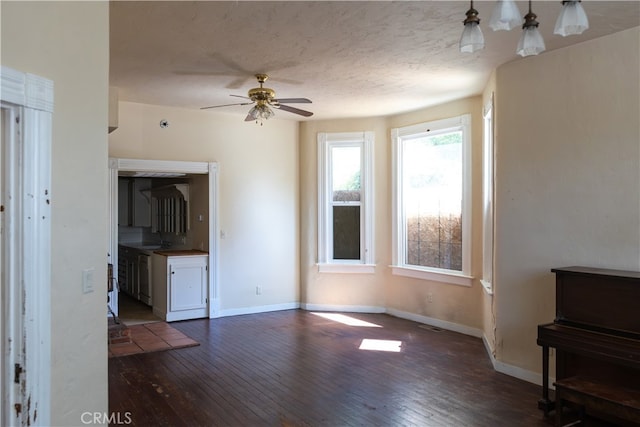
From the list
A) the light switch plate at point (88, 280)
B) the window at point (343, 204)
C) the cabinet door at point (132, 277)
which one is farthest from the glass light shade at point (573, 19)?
the cabinet door at point (132, 277)

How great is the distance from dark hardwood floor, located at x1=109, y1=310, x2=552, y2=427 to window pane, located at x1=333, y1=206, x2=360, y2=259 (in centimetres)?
148

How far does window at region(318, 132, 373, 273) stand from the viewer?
6.57 metres

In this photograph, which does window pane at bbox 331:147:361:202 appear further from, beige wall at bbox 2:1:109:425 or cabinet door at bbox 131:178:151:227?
beige wall at bbox 2:1:109:425

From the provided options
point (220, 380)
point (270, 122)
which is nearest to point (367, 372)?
point (220, 380)

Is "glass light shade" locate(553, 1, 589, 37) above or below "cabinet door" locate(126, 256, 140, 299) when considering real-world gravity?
above

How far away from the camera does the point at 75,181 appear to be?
7.09 ft

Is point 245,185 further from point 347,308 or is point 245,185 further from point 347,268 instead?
Answer: point 347,308

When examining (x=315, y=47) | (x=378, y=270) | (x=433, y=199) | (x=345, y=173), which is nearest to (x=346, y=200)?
(x=345, y=173)

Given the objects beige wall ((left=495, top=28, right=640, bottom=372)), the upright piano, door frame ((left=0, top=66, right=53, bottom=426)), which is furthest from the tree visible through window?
door frame ((left=0, top=66, right=53, bottom=426))

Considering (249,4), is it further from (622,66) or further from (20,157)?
(622,66)

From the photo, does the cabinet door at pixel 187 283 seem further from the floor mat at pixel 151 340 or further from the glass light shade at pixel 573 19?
the glass light shade at pixel 573 19

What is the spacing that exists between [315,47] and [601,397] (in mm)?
3187

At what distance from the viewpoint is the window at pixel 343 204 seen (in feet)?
21.5

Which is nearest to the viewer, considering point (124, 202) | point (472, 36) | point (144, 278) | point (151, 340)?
point (472, 36)
